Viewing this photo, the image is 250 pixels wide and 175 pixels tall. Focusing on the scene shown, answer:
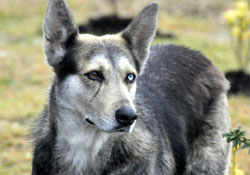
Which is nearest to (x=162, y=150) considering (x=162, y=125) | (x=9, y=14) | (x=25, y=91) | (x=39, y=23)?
(x=162, y=125)

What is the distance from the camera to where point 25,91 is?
1006 centimetres

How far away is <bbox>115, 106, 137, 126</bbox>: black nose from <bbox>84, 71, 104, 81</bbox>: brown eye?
1.39 feet

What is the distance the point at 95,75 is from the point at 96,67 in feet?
0.23

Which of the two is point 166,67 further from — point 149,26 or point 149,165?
point 149,165

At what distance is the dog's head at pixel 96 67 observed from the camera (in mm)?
3977

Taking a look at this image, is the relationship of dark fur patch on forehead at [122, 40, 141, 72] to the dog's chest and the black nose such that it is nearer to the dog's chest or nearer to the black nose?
the dog's chest

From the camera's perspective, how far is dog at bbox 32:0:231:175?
416 cm

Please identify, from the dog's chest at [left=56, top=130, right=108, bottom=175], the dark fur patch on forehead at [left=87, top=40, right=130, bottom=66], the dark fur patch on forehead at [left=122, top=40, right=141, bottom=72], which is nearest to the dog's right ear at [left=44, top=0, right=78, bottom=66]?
the dark fur patch on forehead at [left=87, top=40, right=130, bottom=66]

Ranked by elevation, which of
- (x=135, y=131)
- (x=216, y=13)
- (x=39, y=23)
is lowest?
(x=135, y=131)

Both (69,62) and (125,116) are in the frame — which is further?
(69,62)

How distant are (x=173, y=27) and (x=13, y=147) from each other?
40.8 feet

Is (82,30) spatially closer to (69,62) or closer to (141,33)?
(141,33)

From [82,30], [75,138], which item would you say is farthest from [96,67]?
[82,30]

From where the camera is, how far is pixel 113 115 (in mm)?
3906
